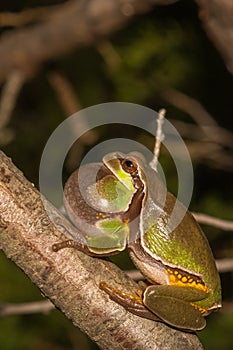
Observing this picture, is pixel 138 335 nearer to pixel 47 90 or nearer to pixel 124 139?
pixel 124 139

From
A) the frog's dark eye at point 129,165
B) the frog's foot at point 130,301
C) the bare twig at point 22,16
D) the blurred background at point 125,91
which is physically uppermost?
the frog's dark eye at point 129,165

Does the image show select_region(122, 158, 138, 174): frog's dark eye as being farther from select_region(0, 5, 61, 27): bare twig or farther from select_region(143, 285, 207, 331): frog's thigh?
select_region(0, 5, 61, 27): bare twig

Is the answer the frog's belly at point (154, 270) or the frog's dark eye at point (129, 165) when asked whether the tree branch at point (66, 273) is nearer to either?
the frog's belly at point (154, 270)

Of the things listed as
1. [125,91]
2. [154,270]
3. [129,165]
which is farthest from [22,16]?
[154,270]

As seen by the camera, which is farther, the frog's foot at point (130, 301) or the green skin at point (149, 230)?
the green skin at point (149, 230)

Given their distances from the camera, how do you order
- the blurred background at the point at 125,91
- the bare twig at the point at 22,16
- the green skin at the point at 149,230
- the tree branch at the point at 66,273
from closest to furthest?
the tree branch at the point at 66,273 < the green skin at the point at 149,230 < the blurred background at the point at 125,91 < the bare twig at the point at 22,16

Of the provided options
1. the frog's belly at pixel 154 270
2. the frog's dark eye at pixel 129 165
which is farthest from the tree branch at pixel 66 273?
the frog's dark eye at pixel 129 165
